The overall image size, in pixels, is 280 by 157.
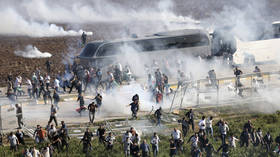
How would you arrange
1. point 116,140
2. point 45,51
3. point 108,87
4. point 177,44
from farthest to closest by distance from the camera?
point 45,51
point 177,44
point 108,87
point 116,140

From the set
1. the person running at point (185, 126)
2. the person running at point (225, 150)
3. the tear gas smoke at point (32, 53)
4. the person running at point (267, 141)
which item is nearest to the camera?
the person running at point (225, 150)

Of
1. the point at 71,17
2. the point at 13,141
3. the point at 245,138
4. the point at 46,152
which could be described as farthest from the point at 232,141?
the point at 71,17

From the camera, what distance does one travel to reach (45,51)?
43281 mm

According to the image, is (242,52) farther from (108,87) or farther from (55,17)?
(55,17)

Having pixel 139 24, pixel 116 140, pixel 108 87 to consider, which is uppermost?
pixel 139 24

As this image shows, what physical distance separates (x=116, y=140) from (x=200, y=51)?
46.1ft

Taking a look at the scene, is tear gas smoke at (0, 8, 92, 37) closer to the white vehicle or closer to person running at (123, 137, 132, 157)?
the white vehicle

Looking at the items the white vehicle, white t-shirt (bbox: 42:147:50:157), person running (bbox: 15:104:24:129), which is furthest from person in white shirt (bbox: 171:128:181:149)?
the white vehicle

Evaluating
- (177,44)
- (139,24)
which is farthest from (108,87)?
(139,24)

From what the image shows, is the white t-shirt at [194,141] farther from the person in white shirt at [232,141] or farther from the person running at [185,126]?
the person running at [185,126]

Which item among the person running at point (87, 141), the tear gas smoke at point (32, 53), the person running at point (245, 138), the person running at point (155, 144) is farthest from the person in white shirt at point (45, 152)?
the tear gas smoke at point (32, 53)

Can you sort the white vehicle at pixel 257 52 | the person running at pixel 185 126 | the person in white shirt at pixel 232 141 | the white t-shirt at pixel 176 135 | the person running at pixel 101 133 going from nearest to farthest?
the white t-shirt at pixel 176 135 < the person running at pixel 101 133 < the person in white shirt at pixel 232 141 < the person running at pixel 185 126 < the white vehicle at pixel 257 52

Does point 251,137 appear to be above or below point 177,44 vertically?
below

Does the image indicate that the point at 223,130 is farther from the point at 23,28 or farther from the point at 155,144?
the point at 23,28
